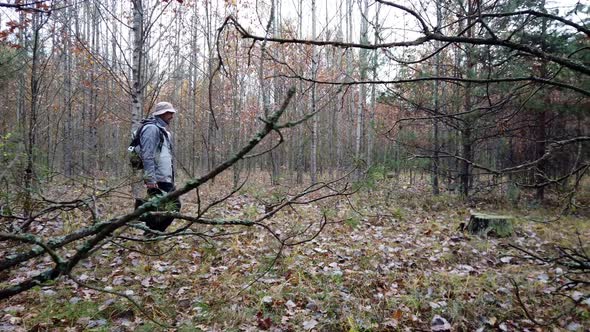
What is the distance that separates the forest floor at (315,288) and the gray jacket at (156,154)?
990 mm

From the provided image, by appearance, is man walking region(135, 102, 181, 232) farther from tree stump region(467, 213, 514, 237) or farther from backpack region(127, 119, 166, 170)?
tree stump region(467, 213, 514, 237)

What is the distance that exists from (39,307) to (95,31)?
757 inches

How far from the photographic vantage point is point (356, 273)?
3.96 meters

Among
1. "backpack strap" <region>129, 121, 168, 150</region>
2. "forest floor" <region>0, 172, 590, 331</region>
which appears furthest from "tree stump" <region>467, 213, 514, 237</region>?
"backpack strap" <region>129, 121, 168, 150</region>

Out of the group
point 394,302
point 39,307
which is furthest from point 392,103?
point 39,307

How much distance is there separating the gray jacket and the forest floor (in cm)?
99

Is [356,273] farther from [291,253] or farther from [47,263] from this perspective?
[47,263]

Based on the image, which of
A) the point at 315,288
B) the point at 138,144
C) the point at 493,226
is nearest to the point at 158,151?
the point at 138,144

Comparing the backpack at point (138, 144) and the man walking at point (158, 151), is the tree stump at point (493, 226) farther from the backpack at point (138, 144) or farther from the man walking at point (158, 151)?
the backpack at point (138, 144)

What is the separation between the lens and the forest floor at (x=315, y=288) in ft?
9.71

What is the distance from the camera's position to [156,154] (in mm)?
4570

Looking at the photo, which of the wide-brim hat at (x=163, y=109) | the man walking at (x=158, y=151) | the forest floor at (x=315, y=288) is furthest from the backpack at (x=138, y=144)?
the forest floor at (x=315, y=288)

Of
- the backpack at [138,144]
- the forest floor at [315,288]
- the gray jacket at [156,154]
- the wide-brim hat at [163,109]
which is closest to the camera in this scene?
the forest floor at [315,288]

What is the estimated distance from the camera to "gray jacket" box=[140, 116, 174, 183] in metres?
4.43
